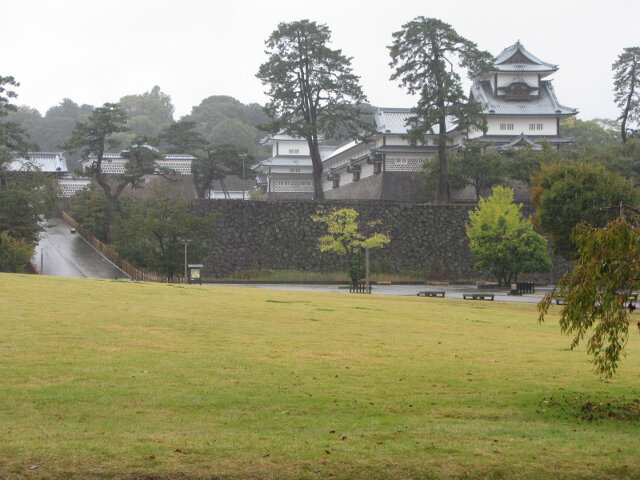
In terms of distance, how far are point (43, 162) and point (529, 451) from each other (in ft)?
221

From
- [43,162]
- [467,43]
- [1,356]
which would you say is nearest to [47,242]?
[43,162]

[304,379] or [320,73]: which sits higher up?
[320,73]

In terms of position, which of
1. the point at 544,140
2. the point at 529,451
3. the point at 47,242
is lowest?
the point at 529,451

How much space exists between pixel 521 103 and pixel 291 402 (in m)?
58.2

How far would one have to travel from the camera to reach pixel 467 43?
5050 cm

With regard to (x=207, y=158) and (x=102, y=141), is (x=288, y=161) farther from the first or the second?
(x=102, y=141)

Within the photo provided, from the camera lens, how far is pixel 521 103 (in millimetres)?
63156

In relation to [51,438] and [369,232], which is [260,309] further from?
[369,232]

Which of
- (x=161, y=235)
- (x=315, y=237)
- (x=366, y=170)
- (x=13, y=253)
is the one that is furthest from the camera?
(x=366, y=170)

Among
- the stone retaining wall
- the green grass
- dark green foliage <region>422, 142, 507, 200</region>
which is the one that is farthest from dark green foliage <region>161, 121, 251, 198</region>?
dark green foliage <region>422, 142, 507, 200</region>

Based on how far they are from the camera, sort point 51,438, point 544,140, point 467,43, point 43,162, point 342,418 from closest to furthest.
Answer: point 51,438
point 342,418
point 467,43
point 544,140
point 43,162

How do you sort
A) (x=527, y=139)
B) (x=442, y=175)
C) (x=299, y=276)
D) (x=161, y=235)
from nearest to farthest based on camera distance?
(x=161, y=235) → (x=299, y=276) → (x=442, y=175) → (x=527, y=139)

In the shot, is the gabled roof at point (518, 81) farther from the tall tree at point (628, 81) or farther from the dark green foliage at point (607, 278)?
the dark green foliage at point (607, 278)

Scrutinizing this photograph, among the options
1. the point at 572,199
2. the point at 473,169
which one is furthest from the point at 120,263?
the point at 572,199
